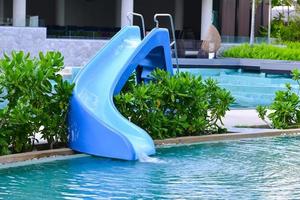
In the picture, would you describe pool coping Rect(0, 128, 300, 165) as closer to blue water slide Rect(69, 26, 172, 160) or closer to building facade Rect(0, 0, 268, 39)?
blue water slide Rect(69, 26, 172, 160)

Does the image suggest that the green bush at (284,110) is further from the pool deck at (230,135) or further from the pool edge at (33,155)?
the pool edge at (33,155)

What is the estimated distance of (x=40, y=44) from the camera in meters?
30.5

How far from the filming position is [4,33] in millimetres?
29094

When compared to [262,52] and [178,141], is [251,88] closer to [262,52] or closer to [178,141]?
[262,52]

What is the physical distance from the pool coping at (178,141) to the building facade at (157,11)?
30.8 meters

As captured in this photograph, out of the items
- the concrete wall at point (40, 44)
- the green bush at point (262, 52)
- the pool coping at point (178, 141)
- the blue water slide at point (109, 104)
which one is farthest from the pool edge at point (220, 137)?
the green bush at point (262, 52)

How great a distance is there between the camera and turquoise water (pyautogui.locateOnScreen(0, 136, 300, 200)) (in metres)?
7.66

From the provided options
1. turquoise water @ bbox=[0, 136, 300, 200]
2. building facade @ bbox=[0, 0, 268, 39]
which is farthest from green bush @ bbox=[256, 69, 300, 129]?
building facade @ bbox=[0, 0, 268, 39]

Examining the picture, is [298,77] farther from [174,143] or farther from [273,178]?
[273,178]

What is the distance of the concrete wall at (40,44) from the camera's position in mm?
29219

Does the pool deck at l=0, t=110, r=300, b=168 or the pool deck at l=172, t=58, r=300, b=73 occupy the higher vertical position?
the pool deck at l=172, t=58, r=300, b=73

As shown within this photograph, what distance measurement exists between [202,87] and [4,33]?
18.9 meters

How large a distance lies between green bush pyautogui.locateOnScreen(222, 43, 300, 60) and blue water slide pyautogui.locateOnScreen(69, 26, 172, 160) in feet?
82.6

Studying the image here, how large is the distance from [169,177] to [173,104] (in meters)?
3.02
